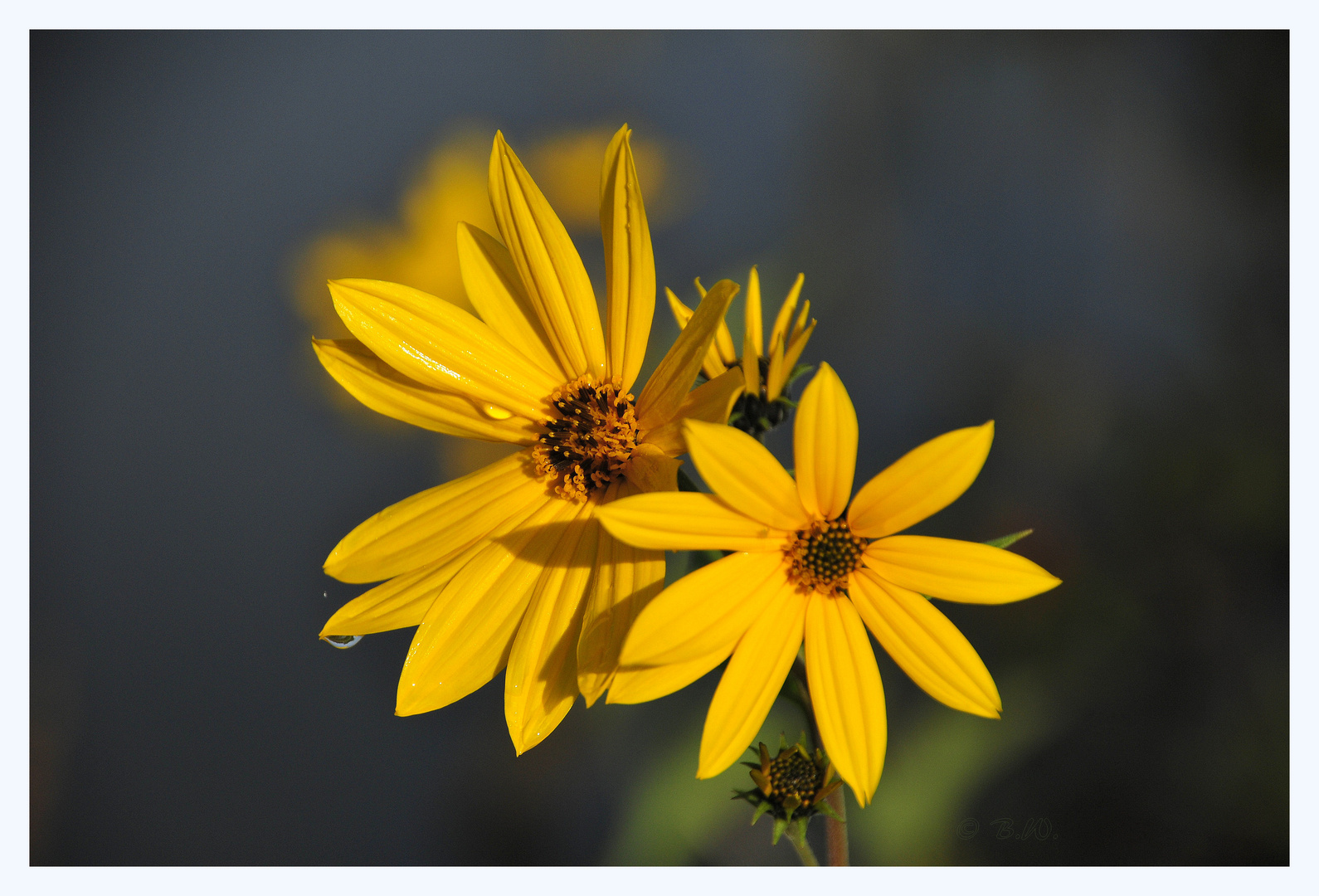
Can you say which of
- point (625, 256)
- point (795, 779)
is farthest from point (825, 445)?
point (795, 779)

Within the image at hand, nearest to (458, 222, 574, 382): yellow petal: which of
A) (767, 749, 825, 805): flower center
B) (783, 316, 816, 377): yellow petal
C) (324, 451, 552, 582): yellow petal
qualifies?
(324, 451, 552, 582): yellow petal

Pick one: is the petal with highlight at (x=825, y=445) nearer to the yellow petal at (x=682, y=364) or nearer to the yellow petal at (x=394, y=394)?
the yellow petal at (x=682, y=364)

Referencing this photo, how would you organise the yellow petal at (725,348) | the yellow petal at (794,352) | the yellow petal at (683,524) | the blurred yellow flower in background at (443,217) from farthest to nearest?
the blurred yellow flower in background at (443,217) → the yellow petal at (725,348) → the yellow petal at (794,352) → the yellow petal at (683,524)

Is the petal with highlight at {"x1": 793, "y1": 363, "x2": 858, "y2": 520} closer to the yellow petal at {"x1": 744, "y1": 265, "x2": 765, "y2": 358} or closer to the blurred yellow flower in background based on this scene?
the yellow petal at {"x1": 744, "y1": 265, "x2": 765, "y2": 358}

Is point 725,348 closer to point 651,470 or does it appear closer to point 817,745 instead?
point 651,470

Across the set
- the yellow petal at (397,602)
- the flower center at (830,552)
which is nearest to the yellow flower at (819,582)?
the flower center at (830,552)
